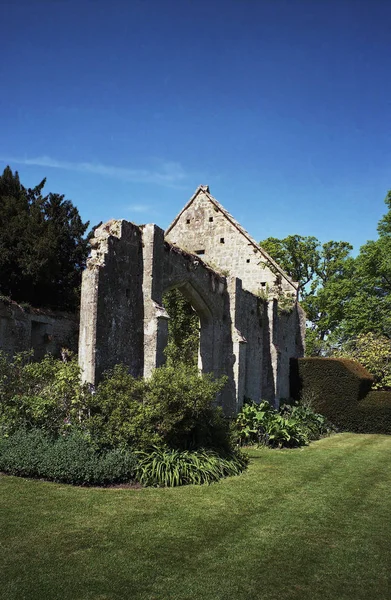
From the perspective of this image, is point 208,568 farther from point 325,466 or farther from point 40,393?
point 325,466

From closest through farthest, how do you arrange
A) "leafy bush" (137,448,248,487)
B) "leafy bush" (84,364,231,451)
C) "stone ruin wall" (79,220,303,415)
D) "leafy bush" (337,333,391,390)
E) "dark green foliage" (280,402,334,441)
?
"leafy bush" (137,448,248,487) → "leafy bush" (84,364,231,451) → "stone ruin wall" (79,220,303,415) → "dark green foliage" (280,402,334,441) → "leafy bush" (337,333,391,390)

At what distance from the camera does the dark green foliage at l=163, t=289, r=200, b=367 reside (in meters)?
16.6

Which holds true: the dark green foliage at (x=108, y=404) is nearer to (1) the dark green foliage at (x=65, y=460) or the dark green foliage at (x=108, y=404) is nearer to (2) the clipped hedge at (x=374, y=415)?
(1) the dark green foliage at (x=65, y=460)

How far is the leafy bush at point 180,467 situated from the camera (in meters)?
8.50

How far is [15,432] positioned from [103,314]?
2.89m

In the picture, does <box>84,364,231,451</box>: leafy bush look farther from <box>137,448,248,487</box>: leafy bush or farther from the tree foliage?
the tree foliage

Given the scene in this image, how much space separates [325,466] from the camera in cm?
1147

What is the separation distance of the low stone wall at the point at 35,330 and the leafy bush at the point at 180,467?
37.1 feet

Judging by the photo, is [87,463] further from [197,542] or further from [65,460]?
[197,542]

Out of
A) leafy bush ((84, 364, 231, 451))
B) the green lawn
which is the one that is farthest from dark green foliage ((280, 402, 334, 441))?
leafy bush ((84, 364, 231, 451))

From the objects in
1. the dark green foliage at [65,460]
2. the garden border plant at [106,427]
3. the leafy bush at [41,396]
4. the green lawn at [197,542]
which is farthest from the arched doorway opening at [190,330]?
the dark green foliage at [65,460]

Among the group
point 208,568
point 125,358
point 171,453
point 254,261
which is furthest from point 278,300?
point 208,568

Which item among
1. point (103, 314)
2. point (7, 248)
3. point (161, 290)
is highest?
point (7, 248)

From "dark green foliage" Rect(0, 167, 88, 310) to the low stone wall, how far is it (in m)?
2.85
